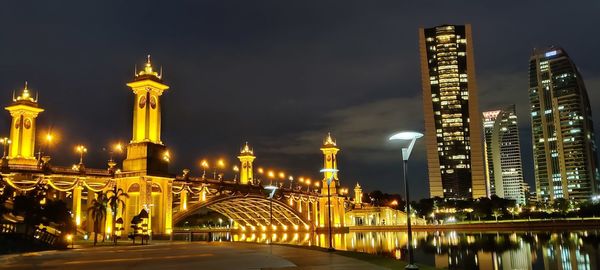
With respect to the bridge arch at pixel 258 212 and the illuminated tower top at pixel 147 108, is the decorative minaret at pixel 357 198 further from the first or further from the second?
the illuminated tower top at pixel 147 108

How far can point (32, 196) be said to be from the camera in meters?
41.7

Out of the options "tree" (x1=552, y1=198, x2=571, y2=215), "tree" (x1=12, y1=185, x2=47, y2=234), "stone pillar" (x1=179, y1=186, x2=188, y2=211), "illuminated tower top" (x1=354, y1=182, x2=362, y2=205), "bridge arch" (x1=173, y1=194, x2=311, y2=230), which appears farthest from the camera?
"illuminated tower top" (x1=354, y1=182, x2=362, y2=205)

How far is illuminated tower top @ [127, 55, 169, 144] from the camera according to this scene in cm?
5834

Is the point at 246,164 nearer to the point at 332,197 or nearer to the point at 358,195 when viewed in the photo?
the point at 332,197

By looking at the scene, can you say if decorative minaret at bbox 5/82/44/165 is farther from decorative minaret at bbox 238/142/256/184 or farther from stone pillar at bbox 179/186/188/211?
decorative minaret at bbox 238/142/256/184

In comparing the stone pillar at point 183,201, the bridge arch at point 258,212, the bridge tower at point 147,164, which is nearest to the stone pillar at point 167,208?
the bridge tower at point 147,164

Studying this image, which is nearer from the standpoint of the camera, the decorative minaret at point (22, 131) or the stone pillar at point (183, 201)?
the decorative minaret at point (22, 131)

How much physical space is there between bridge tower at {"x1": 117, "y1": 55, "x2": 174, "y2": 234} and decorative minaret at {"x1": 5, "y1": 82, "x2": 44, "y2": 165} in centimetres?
1393

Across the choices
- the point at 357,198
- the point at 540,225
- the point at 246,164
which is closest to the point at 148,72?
the point at 246,164

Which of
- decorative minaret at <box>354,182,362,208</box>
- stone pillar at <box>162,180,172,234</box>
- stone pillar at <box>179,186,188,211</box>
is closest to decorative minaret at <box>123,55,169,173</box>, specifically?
stone pillar at <box>162,180,172,234</box>

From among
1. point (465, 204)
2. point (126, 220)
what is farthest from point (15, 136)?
point (465, 204)

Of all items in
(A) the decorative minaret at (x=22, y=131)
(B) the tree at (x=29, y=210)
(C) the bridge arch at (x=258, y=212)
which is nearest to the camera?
(B) the tree at (x=29, y=210)

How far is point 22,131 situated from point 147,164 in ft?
62.1

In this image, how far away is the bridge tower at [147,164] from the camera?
5762 cm
